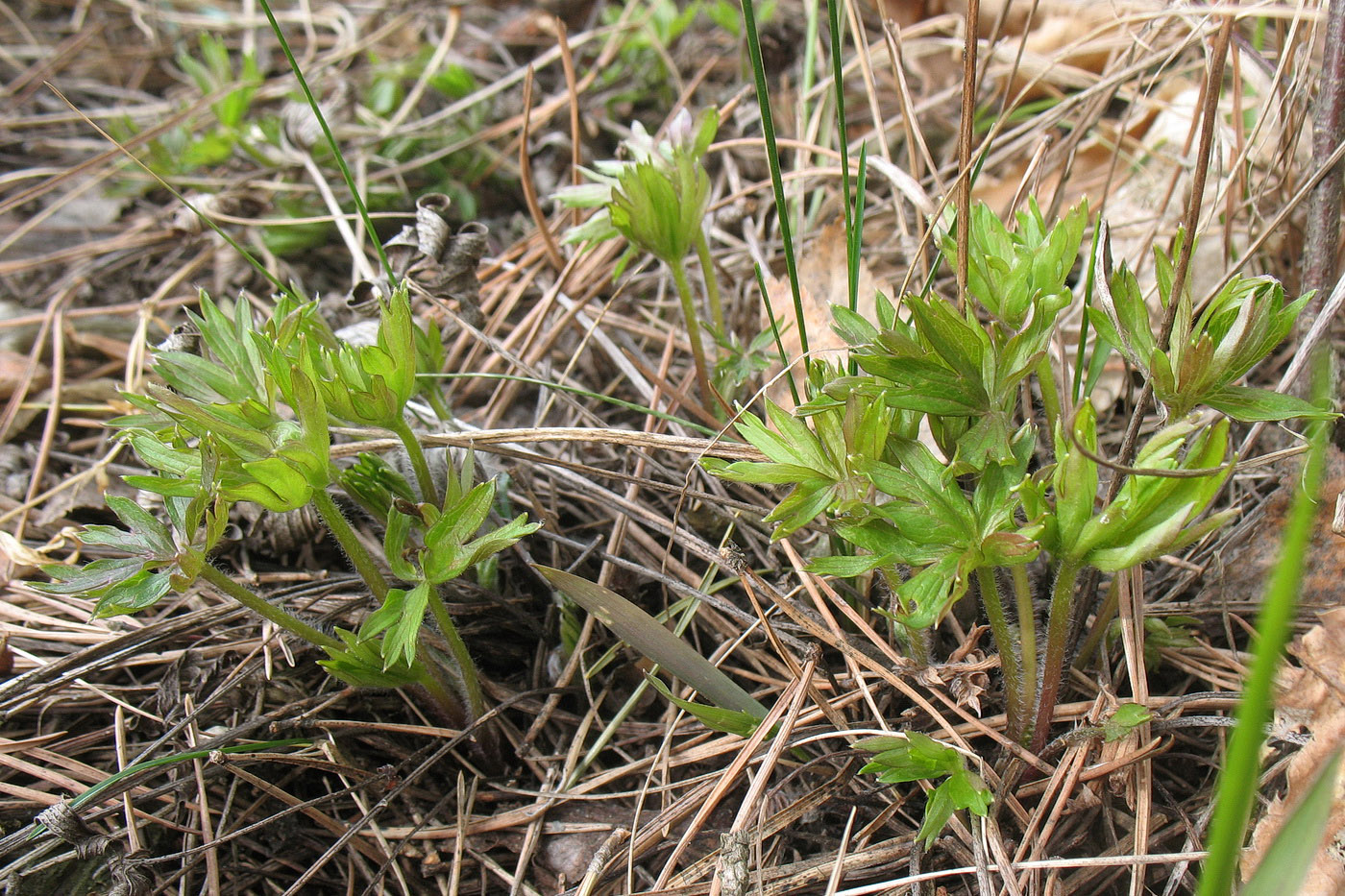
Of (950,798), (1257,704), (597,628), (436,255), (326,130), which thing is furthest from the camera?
(436,255)

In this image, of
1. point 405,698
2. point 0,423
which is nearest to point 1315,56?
point 405,698

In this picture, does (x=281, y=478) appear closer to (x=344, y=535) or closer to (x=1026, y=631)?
(x=344, y=535)

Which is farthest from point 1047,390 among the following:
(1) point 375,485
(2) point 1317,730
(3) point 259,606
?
(3) point 259,606

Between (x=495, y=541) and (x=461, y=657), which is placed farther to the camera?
(x=461, y=657)

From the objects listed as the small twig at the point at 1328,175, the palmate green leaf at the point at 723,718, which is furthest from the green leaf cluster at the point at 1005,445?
the small twig at the point at 1328,175

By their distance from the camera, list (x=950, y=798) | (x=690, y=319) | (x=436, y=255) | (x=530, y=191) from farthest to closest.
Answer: (x=530, y=191) → (x=436, y=255) → (x=690, y=319) → (x=950, y=798)

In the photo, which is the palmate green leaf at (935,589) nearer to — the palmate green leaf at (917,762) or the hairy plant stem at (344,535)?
the palmate green leaf at (917,762)

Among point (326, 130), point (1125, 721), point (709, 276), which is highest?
point (326, 130)
